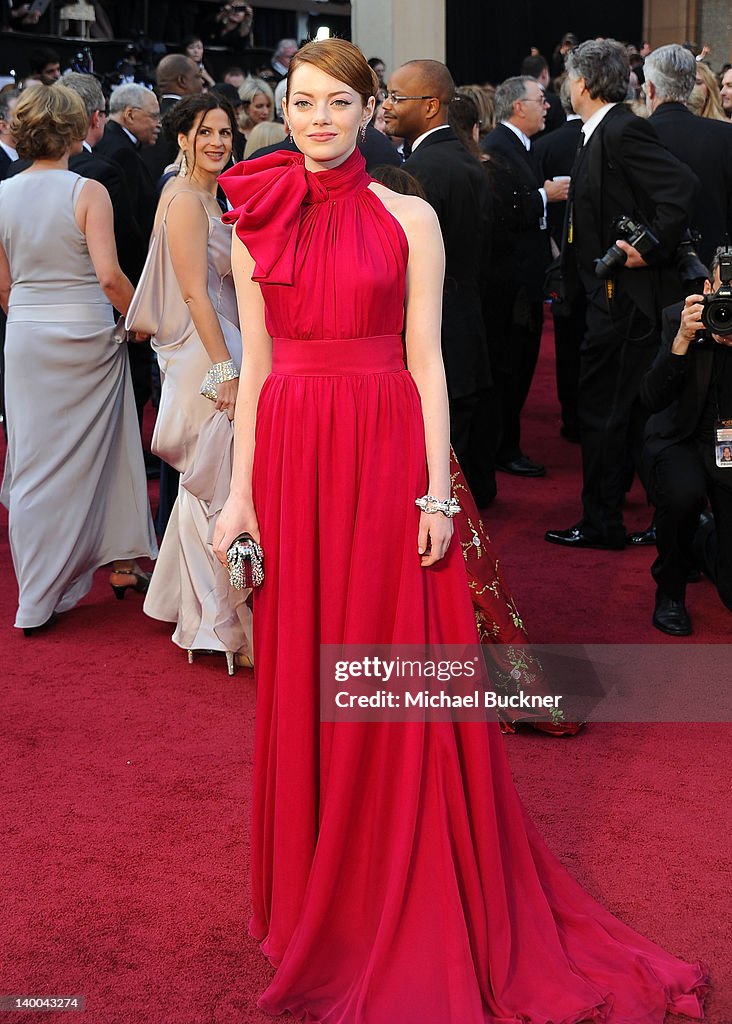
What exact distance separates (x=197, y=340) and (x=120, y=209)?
5.84 feet

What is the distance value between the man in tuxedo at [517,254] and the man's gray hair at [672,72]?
864 mm

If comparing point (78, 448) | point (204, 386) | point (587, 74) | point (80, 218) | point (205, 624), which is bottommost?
point (205, 624)

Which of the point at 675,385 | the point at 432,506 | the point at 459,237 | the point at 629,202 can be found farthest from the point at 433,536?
the point at 459,237

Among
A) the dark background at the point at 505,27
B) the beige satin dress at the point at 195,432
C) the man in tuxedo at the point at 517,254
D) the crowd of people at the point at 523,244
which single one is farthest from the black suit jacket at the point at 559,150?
the dark background at the point at 505,27

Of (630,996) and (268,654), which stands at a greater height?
(268,654)

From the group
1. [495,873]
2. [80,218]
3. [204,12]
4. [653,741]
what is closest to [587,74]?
[80,218]

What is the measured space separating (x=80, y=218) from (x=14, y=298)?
42cm

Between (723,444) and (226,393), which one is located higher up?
(226,393)

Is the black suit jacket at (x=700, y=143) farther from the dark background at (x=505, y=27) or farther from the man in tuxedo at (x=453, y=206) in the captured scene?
the dark background at (x=505, y=27)

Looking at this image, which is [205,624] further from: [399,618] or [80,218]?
[399,618]

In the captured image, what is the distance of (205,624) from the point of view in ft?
14.0

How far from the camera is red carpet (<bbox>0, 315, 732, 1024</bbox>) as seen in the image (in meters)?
2.60

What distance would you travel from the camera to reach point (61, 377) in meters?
4.63

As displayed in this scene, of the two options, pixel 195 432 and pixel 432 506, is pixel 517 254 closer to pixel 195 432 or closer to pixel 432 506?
pixel 195 432
